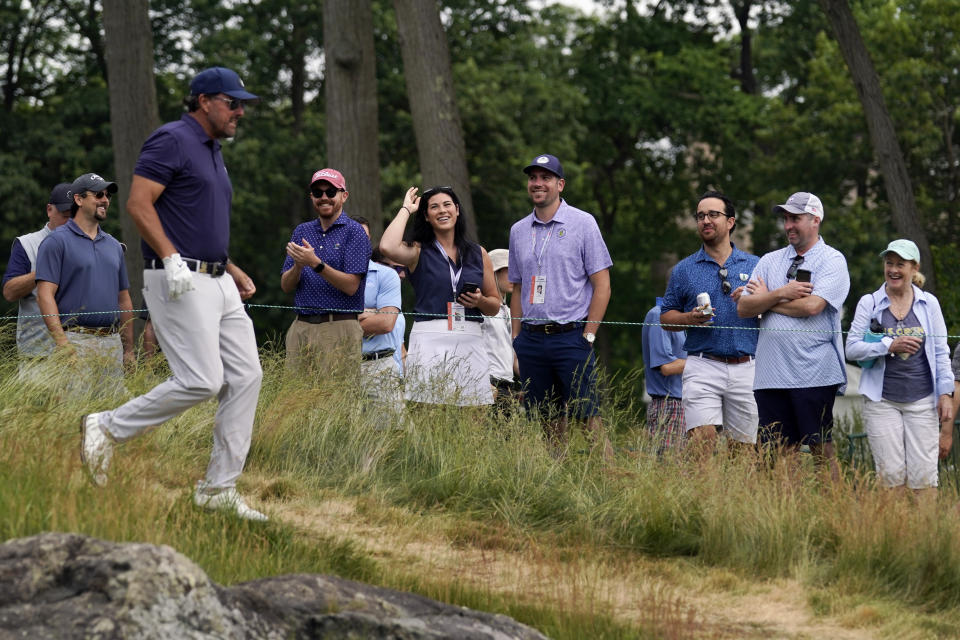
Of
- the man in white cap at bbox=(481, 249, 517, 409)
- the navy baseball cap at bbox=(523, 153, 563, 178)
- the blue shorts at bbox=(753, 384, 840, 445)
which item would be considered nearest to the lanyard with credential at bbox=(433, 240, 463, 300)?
the navy baseball cap at bbox=(523, 153, 563, 178)

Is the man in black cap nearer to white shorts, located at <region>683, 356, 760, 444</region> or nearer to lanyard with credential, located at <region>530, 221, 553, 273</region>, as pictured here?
lanyard with credential, located at <region>530, 221, 553, 273</region>

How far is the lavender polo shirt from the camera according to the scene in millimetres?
8414

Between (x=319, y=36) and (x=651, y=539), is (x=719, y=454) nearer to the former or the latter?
(x=651, y=539)

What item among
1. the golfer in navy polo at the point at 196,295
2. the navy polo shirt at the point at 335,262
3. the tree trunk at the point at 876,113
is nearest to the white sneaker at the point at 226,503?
the golfer in navy polo at the point at 196,295

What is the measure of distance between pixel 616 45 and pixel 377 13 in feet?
25.4

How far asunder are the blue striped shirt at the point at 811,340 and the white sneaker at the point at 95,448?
12.9 ft

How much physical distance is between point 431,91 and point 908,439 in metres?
7.53

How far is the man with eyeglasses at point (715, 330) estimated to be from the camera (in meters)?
8.20

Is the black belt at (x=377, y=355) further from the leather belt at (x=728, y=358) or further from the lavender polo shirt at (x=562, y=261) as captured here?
the leather belt at (x=728, y=358)

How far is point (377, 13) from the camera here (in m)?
28.5

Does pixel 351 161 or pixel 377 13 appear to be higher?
pixel 377 13

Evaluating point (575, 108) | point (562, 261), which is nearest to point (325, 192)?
point (562, 261)

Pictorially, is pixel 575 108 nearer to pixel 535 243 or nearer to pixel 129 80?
pixel 129 80

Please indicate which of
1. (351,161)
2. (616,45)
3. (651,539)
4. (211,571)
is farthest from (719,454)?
(616,45)
